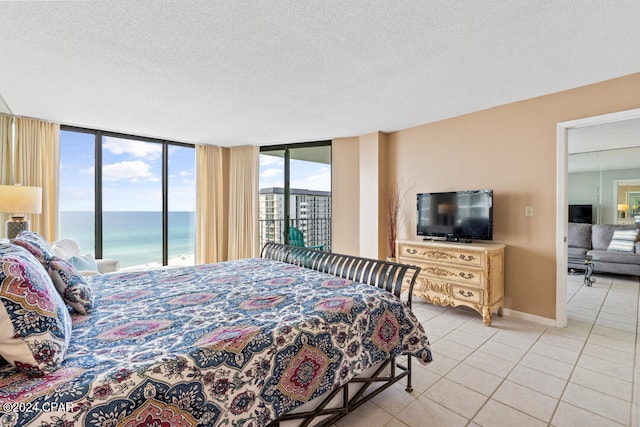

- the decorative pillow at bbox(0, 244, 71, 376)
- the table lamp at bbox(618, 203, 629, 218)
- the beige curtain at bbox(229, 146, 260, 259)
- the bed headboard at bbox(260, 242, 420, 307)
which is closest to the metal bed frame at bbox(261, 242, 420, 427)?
the bed headboard at bbox(260, 242, 420, 307)

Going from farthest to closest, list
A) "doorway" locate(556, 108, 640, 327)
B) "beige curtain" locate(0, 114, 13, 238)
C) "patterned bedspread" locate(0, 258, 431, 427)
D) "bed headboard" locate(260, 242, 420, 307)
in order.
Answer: "beige curtain" locate(0, 114, 13, 238) → "doorway" locate(556, 108, 640, 327) → "bed headboard" locate(260, 242, 420, 307) → "patterned bedspread" locate(0, 258, 431, 427)

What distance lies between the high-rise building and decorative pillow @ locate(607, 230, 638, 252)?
16.3 feet

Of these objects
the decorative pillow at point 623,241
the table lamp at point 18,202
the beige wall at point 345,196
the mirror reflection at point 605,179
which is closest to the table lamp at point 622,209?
the mirror reflection at point 605,179

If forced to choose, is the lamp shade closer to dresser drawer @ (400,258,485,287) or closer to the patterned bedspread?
the patterned bedspread

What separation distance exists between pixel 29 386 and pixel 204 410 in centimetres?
54

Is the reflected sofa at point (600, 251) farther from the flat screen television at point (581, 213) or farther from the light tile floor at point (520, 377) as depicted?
the light tile floor at point (520, 377)

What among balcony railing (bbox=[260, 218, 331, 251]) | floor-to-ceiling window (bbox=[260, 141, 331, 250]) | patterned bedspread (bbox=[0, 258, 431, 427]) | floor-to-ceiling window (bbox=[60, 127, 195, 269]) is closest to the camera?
patterned bedspread (bbox=[0, 258, 431, 427])

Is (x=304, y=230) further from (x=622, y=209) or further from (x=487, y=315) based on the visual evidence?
(x=622, y=209)

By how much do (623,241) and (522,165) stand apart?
3.55 m

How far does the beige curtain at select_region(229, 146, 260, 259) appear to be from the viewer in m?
5.33

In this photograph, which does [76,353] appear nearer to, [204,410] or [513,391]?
[204,410]

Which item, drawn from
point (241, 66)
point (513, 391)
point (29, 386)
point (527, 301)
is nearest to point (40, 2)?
point (241, 66)

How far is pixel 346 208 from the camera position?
4738 millimetres

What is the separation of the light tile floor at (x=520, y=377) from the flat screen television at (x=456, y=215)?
959 millimetres
